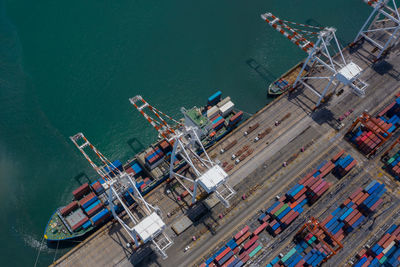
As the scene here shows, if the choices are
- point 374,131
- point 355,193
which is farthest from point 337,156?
point 374,131

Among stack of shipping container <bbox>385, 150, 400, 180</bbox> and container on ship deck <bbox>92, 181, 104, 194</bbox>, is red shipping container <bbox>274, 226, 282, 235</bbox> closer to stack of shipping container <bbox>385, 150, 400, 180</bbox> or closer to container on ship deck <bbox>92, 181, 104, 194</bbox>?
stack of shipping container <bbox>385, 150, 400, 180</bbox>

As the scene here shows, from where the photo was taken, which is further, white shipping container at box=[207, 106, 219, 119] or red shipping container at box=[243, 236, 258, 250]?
white shipping container at box=[207, 106, 219, 119]

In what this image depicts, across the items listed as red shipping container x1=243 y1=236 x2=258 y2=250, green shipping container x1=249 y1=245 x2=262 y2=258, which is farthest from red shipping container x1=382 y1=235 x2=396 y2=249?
red shipping container x1=243 y1=236 x2=258 y2=250

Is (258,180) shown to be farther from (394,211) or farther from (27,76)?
(27,76)

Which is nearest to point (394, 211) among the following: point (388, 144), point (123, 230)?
point (388, 144)

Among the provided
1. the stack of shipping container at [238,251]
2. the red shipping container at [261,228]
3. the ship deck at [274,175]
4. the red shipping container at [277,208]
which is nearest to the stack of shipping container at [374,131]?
the ship deck at [274,175]
